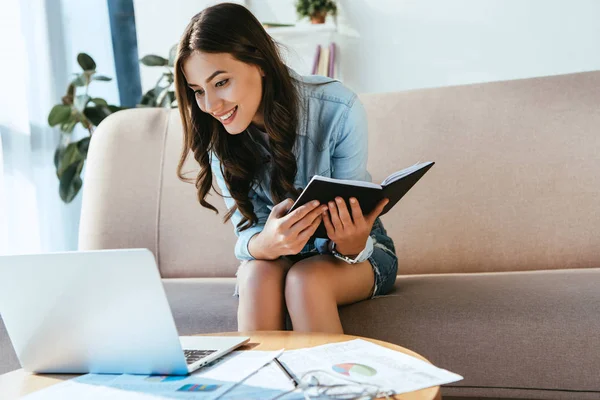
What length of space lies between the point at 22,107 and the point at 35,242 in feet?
1.78

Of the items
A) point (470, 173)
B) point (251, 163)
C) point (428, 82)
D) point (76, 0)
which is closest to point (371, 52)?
point (428, 82)

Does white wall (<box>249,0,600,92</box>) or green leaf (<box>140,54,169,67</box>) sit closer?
green leaf (<box>140,54,169,67</box>)

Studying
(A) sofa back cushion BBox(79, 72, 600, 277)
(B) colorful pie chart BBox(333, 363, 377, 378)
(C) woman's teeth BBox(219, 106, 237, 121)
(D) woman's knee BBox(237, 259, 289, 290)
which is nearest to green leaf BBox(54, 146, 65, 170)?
(A) sofa back cushion BBox(79, 72, 600, 277)

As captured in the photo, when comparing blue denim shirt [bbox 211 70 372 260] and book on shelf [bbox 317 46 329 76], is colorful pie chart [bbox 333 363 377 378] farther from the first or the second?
book on shelf [bbox 317 46 329 76]

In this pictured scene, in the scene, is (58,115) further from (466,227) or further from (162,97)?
(466,227)

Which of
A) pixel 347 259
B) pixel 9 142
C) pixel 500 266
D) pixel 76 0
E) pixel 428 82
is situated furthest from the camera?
pixel 428 82

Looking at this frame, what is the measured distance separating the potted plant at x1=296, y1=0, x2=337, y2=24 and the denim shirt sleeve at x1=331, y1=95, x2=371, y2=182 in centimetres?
196

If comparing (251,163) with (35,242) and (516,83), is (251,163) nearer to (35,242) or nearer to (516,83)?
(516,83)

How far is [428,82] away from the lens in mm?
3420

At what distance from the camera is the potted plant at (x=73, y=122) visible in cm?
270

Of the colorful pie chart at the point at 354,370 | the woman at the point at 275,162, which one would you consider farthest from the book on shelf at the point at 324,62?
the colorful pie chart at the point at 354,370

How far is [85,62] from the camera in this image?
2764 mm

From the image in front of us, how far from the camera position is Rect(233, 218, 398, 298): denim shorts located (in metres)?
1.53

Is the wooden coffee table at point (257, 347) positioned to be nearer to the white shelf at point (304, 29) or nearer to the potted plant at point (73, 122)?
the potted plant at point (73, 122)
